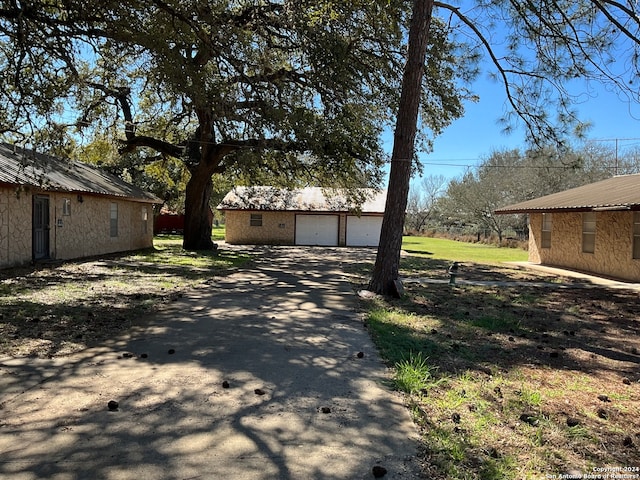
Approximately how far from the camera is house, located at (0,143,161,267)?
12.5 metres

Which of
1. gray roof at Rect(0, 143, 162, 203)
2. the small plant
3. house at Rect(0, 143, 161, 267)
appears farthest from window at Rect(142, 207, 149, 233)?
the small plant

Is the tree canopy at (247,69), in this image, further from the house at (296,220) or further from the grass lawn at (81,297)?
the house at (296,220)

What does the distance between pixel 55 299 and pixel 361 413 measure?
686 centimetres

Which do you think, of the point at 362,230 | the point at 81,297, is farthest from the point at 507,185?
the point at 81,297

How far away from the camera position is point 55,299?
841 cm

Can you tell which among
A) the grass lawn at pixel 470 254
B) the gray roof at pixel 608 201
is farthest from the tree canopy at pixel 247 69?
the grass lawn at pixel 470 254

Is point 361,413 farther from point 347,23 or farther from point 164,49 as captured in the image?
point 347,23

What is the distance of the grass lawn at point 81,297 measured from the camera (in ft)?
19.3

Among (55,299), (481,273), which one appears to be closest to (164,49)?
(55,299)

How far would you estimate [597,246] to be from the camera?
1538 centimetres

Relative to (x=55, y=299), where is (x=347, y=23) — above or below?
above

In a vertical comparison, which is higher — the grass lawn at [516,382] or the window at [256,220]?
the window at [256,220]

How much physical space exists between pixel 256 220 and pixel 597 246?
19.8 metres

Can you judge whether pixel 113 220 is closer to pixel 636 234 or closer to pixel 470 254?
pixel 470 254
